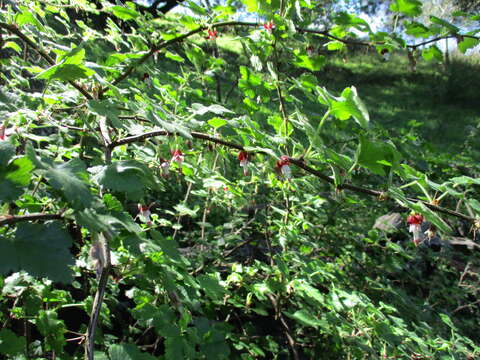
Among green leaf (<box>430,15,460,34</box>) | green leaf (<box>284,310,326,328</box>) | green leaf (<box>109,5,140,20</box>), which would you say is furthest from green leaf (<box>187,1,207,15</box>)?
green leaf (<box>284,310,326,328</box>)

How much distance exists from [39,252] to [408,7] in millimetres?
1322

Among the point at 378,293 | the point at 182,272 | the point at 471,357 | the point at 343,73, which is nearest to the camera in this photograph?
the point at 182,272

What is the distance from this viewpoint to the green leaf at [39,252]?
53cm

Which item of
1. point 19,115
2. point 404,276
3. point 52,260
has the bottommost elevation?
point 404,276

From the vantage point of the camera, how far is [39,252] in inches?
21.9

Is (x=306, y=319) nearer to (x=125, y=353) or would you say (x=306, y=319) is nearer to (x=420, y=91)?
(x=125, y=353)

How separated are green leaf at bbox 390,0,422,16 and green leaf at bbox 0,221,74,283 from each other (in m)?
1.26

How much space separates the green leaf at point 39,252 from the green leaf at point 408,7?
4.15 ft

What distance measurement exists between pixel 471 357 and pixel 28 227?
196cm

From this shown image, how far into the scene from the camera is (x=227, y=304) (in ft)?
6.54

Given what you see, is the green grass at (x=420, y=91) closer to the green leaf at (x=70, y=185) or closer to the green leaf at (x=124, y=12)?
the green leaf at (x=124, y=12)

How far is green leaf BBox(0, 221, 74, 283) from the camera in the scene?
53 centimetres

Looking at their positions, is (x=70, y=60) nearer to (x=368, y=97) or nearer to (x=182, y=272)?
(x=182, y=272)

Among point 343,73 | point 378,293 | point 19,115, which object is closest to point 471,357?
point 378,293
